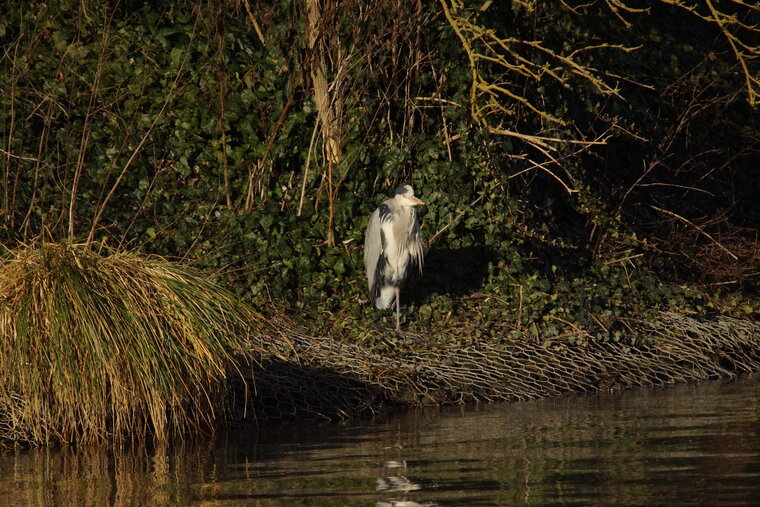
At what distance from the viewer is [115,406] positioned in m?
6.65

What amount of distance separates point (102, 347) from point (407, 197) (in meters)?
3.68

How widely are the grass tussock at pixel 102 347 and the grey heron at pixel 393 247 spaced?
277 centimetres

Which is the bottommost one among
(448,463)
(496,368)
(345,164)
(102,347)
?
(448,463)

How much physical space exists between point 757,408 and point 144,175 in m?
5.97

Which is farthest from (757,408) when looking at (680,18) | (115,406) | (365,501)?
(680,18)

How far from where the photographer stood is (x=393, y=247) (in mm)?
9602

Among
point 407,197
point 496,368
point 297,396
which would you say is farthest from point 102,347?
point 407,197

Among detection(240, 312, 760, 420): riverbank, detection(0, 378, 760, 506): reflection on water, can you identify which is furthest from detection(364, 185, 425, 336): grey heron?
detection(0, 378, 760, 506): reflection on water

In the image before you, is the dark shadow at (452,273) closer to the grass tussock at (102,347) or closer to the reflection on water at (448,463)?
the reflection on water at (448,463)

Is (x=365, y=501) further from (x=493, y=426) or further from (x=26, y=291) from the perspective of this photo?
(x=26, y=291)

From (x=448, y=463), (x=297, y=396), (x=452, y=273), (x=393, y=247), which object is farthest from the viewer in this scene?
(x=452, y=273)

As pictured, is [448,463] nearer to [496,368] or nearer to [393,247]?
[496,368]

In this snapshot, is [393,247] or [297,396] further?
[393,247]

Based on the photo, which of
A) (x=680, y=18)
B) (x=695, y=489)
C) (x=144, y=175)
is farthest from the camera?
(x=680, y=18)
